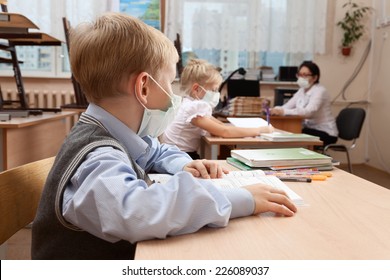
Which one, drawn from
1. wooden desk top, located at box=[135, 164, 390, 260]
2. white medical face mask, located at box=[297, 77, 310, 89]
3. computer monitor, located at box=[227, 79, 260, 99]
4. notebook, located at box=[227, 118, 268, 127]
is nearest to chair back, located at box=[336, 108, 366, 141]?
white medical face mask, located at box=[297, 77, 310, 89]

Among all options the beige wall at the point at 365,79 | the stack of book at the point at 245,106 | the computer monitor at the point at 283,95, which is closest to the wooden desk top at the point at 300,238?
the stack of book at the point at 245,106

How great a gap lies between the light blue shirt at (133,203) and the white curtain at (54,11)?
431cm

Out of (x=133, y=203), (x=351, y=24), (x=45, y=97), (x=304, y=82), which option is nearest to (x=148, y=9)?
(x=45, y=97)

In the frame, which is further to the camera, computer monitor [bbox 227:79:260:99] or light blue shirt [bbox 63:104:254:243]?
computer monitor [bbox 227:79:260:99]

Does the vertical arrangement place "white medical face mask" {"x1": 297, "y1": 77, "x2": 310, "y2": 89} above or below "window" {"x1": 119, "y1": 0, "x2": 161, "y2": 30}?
below

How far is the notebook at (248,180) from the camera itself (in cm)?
95

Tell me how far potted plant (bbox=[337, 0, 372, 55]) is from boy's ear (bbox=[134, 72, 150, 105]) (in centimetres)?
→ 469

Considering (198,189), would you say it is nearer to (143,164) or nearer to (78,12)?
(143,164)

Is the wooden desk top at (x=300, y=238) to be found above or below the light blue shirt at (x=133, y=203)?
below

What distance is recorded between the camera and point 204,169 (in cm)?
112

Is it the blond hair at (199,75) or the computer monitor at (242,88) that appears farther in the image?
the computer monitor at (242,88)

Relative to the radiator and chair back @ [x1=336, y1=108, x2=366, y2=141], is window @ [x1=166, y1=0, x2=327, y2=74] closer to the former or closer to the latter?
chair back @ [x1=336, y1=108, x2=366, y2=141]

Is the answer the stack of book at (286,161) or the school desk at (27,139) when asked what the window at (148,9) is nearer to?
the school desk at (27,139)

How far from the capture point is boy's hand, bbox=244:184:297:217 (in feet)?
2.64
